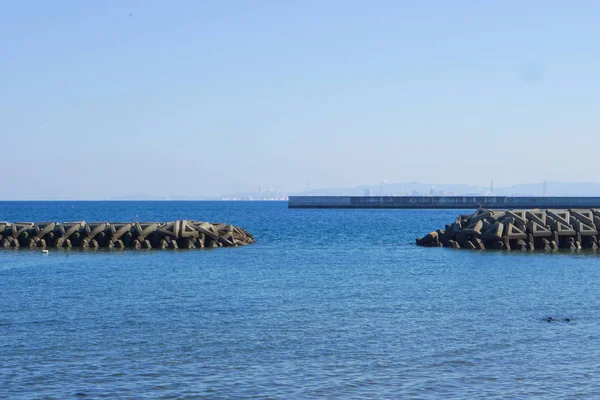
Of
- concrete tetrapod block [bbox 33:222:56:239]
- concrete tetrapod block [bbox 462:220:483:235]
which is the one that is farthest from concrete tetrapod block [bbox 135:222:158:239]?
concrete tetrapod block [bbox 462:220:483:235]

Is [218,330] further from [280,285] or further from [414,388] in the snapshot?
[280,285]

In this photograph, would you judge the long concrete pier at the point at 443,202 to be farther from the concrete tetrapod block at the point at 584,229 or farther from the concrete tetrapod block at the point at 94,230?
the concrete tetrapod block at the point at 94,230

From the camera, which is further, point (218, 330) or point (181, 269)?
point (181, 269)

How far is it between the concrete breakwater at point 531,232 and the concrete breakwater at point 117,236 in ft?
52.5

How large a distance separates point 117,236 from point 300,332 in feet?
104

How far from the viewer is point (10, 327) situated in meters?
19.6

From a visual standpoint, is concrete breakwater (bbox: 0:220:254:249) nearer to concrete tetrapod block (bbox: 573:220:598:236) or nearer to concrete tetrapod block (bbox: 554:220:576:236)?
concrete tetrapod block (bbox: 554:220:576:236)

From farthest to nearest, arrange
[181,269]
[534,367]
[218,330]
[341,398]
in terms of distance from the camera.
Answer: [181,269], [218,330], [534,367], [341,398]

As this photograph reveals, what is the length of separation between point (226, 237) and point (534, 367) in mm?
37158

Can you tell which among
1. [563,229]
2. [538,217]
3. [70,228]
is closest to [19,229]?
[70,228]

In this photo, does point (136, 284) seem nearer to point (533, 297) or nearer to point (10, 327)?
point (10, 327)

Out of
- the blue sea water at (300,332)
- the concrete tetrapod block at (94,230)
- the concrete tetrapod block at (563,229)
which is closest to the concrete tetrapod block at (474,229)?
the concrete tetrapod block at (563,229)

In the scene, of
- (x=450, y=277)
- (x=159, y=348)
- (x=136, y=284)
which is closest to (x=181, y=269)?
(x=136, y=284)

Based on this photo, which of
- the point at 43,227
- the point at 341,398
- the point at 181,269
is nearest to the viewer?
the point at 341,398
